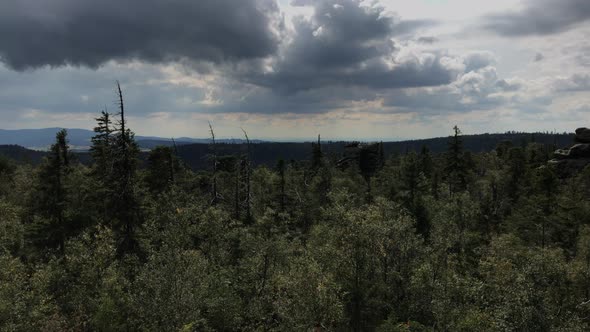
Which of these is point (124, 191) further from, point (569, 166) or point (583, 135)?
point (583, 135)

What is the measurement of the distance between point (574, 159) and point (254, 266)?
72.2 metres

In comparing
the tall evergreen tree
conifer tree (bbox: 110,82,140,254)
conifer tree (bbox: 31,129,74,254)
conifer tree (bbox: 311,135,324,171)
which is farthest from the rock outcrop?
conifer tree (bbox: 31,129,74,254)

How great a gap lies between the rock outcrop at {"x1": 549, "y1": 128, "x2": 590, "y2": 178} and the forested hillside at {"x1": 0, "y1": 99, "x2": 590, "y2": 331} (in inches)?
876

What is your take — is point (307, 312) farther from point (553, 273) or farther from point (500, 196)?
point (500, 196)

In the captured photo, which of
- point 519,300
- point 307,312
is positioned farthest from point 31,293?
point 519,300

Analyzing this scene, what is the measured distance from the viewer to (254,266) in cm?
3375

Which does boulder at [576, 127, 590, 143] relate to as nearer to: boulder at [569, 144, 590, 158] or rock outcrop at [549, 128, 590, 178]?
rock outcrop at [549, 128, 590, 178]

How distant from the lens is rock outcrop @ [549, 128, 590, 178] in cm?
7359

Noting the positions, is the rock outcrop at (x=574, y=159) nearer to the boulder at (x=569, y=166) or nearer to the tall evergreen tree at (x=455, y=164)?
the boulder at (x=569, y=166)

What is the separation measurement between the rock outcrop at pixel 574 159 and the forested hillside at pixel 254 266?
22238mm

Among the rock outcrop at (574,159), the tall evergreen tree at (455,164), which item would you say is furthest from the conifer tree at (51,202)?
the rock outcrop at (574,159)

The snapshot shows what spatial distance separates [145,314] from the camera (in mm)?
24312

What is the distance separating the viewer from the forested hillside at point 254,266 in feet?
79.4

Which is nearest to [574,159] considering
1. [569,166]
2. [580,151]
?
[580,151]
